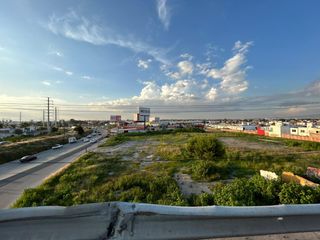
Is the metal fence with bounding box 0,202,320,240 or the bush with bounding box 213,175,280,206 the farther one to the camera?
the bush with bounding box 213,175,280,206

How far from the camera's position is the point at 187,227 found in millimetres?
2320

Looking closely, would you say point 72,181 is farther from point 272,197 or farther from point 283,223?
point 283,223

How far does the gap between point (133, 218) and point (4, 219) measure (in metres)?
1.39

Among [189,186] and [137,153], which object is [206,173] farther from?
[137,153]

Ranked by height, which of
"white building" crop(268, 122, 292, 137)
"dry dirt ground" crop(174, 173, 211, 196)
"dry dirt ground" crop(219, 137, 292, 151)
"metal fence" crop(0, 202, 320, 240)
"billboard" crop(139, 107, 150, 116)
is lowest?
"dry dirt ground" crop(219, 137, 292, 151)

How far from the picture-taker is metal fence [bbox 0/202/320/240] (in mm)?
2242

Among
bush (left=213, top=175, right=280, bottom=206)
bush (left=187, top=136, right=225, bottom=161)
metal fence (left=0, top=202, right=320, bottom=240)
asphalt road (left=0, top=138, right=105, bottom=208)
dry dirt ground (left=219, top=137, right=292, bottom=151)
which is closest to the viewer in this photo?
metal fence (left=0, top=202, right=320, bottom=240)

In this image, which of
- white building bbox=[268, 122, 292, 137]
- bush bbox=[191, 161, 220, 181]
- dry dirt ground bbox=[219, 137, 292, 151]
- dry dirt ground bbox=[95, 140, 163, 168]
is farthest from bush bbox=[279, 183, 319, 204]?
white building bbox=[268, 122, 292, 137]

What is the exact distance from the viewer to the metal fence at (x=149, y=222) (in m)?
2.24

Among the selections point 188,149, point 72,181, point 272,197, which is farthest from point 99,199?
point 188,149

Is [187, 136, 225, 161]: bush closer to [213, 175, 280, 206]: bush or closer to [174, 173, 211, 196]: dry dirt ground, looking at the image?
[174, 173, 211, 196]: dry dirt ground

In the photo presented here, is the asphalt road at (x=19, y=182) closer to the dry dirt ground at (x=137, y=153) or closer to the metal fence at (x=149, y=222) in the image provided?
the dry dirt ground at (x=137, y=153)

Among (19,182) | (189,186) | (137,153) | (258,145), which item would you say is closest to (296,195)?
(189,186)

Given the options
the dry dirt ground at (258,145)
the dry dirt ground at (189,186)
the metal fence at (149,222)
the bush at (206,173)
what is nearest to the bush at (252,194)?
the metal fence at (149,222)
